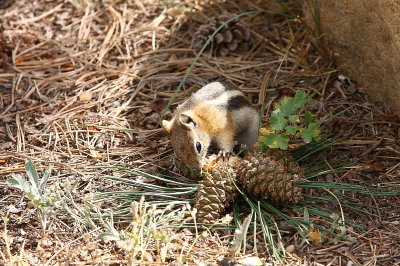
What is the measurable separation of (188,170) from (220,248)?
0.76m

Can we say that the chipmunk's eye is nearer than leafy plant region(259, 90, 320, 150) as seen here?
No

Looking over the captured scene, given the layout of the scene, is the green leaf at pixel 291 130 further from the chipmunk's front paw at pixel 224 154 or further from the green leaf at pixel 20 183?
the green leaf at pixel 20 183

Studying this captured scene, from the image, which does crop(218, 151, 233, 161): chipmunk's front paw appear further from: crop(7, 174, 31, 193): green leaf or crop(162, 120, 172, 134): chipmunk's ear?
crop(7, 174, 31, 193): green leaf

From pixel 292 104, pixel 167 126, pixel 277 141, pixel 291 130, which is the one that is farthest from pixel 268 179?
pixel 167 126

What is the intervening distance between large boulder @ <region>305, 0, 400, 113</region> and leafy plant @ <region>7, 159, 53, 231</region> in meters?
2.75

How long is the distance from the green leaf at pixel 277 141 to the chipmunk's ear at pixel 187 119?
0.61 metres

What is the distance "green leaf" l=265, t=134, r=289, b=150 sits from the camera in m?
3.79

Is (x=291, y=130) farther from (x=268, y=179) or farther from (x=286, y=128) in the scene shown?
(x=268, y=179)

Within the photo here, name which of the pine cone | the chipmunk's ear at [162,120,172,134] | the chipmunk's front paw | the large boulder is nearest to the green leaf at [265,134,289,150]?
the chipmunk's front paw

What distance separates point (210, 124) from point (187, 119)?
0.20 m

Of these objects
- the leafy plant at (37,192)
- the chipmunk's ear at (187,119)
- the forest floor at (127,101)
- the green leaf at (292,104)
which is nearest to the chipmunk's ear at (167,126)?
the chipmunk's ear at (187,119)

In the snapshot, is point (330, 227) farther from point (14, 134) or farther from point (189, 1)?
point (189, 1)

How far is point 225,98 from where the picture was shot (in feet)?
14.5

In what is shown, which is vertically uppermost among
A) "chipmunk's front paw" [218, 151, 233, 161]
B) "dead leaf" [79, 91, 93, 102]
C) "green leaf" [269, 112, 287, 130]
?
"green leaf" [269, 112, 287, 130]
